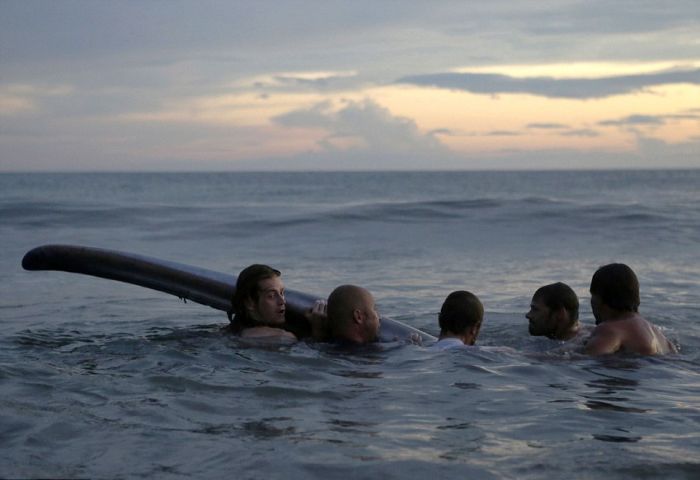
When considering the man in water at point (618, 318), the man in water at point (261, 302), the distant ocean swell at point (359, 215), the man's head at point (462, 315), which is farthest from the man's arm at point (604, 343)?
the distant ocean swell at point (359, 215)

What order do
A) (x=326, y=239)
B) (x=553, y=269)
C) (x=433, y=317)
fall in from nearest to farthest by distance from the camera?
(x=433, y=317) < (x=553, y=269) < (x=326, y=239)

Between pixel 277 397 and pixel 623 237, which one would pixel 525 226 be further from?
pixel 277 397

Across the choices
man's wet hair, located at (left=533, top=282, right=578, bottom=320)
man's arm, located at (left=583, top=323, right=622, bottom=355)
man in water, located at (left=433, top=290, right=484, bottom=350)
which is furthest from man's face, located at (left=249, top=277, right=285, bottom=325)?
man's arm, located at (left=583, top=323, right=622, bottom=355)

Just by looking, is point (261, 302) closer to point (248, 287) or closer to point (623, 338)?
point (248, 287)

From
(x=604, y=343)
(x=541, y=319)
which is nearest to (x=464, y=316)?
(x=541, y=319)

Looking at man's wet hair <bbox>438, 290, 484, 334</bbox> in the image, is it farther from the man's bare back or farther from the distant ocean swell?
the distant ocean swell

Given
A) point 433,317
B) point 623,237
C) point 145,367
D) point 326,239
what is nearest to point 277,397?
point 145,367

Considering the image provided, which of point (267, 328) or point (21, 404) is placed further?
point (267, 328)

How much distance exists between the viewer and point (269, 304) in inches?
296

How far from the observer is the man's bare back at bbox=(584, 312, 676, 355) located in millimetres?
7023

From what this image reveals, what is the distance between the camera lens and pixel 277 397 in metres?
5.84

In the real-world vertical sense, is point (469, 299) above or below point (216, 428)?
above

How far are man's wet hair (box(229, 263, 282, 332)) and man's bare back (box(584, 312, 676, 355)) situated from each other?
2491mm

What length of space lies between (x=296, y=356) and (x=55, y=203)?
22.3 metres
